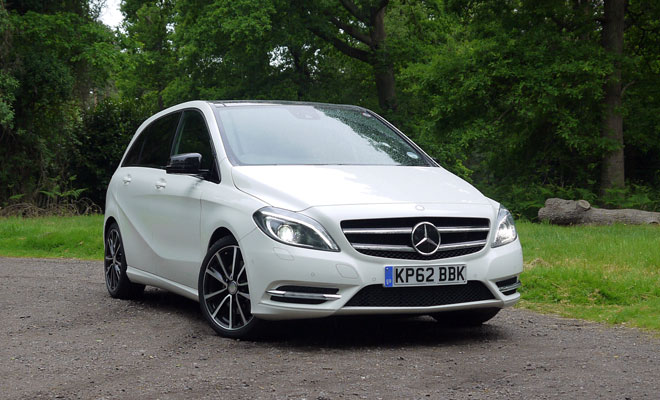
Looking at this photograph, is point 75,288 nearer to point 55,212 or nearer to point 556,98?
point 55,212

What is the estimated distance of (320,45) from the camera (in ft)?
114

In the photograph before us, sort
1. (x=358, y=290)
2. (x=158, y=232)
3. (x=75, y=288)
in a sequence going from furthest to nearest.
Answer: (x=75, y=288), (x=158, y=232), (x=358, y=290)

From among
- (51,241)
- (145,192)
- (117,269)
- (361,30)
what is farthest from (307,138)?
(361,30)

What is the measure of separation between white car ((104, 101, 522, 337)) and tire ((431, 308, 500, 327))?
0.02m

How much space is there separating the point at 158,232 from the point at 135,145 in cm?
165

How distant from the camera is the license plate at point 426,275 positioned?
18.5 feet

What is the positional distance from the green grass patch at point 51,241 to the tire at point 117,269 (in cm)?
519

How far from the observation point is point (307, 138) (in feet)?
23.0

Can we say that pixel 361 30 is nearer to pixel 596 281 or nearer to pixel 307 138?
pixel 596 281

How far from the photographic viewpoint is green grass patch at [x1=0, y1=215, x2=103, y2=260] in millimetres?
14391

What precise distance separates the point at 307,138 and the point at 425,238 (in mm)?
1680

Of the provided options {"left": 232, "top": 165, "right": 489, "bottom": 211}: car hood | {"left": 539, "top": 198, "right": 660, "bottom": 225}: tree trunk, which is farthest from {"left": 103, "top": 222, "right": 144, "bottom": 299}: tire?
{"left": 539, "top": 198, "right": 660, "bottom": 225}: tree trunk

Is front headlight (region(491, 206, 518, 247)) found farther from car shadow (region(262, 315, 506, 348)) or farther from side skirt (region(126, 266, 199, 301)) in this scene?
side skirt (region(126, 266, 199, 301))

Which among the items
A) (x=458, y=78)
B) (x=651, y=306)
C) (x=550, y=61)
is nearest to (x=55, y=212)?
(x=458, y=78)
